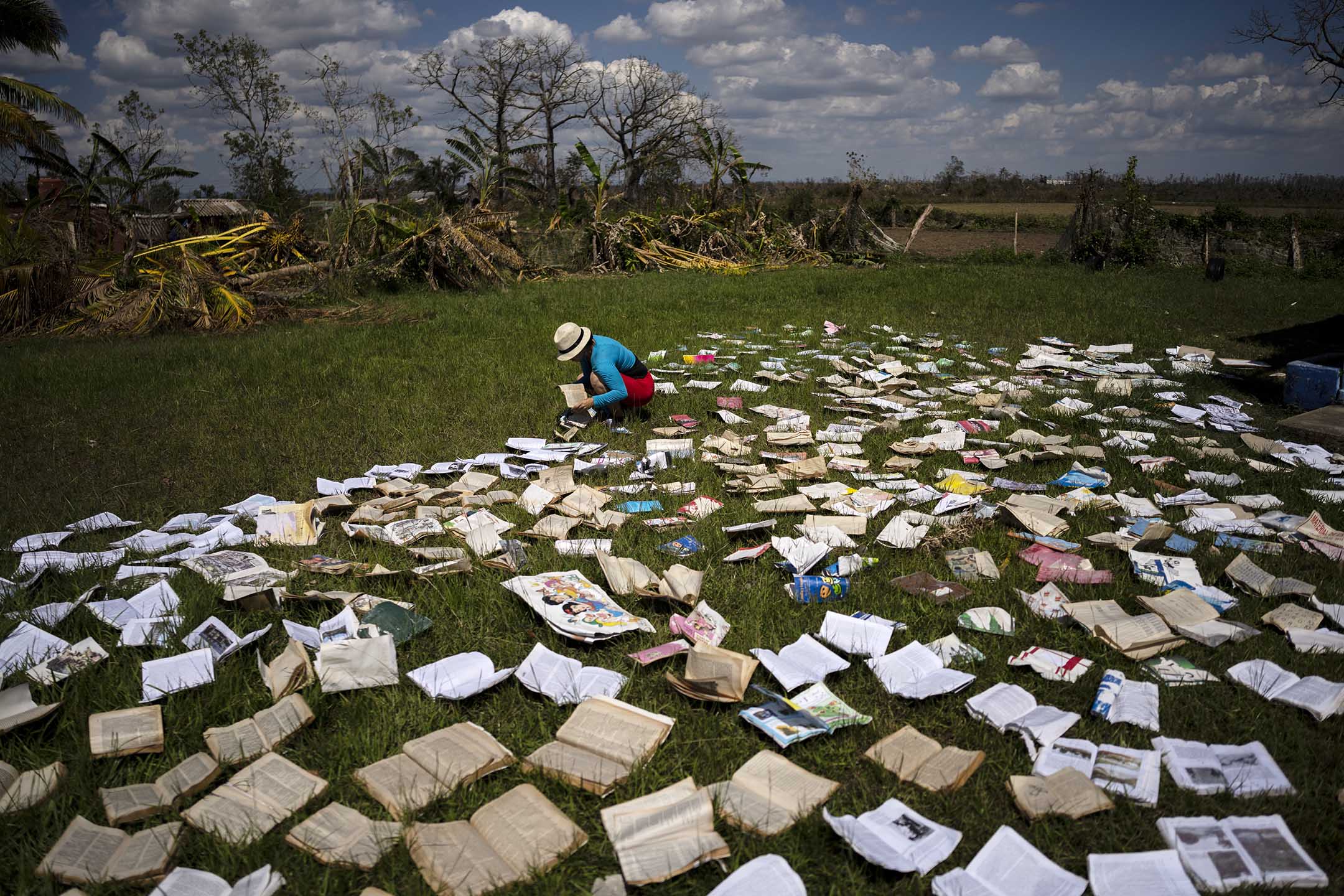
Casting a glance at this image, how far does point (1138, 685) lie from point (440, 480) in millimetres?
3673

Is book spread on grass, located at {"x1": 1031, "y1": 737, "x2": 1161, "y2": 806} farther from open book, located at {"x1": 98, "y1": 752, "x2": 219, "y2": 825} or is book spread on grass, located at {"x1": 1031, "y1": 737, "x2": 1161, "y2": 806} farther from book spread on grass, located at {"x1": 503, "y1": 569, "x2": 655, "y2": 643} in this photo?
open book, located at {"x1": 98, "y1": 752, "x2": 219, "y2": 825}

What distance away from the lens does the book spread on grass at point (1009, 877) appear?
177cm

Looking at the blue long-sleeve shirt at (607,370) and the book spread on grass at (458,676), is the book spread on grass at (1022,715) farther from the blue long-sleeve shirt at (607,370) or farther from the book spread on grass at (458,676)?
the blue long-sleeve shirt at (607,370)

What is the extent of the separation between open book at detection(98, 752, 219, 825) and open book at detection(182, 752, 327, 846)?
2.1 inches

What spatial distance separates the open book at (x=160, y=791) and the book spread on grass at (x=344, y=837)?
0.36m

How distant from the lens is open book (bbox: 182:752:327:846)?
198 cm

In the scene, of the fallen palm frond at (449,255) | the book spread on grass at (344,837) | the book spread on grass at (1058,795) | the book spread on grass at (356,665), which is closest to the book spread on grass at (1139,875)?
the book spread on grass at (1058,795)

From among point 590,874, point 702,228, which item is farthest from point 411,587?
point 702,228

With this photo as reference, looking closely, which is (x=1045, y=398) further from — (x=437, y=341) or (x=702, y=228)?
(x=702, y=228)

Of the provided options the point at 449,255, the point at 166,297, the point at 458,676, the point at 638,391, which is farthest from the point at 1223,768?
the point at 449,255

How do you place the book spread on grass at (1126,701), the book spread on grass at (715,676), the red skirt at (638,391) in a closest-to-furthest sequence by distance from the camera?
the book spread on grass at (1126,701) < the book spread on grass at (715,676) < the red skirt at (638,391)

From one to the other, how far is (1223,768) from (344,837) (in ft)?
7.71

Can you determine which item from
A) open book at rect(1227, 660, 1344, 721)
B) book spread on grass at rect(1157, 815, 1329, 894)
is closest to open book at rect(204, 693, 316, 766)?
book spread on grass at rect(1157, 815, 1329, 894)

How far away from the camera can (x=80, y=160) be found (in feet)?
63.4
